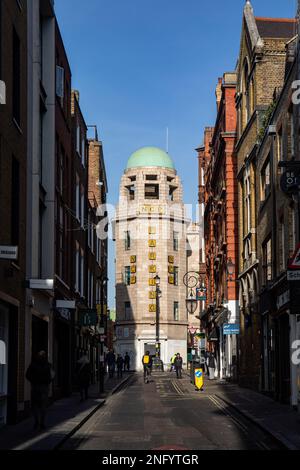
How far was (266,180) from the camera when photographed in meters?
34.1

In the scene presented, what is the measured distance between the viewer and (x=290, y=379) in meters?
28.2

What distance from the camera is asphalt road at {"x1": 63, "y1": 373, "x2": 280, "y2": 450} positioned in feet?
57.3

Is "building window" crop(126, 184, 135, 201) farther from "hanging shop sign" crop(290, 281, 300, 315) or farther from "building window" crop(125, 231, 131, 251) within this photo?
"hanging shop sign" crop(290, 281, 300, 315)

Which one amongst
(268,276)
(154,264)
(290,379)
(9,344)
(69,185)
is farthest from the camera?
(154,264)

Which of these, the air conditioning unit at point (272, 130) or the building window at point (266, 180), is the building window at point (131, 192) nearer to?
the building window at point (266, 180)

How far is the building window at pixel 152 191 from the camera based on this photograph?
111875 mm

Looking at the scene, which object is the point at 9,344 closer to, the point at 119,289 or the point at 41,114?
the point at 41,114

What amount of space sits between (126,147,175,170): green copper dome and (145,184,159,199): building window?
103 inches

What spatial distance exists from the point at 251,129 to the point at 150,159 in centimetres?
7372

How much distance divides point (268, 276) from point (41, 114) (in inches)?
419

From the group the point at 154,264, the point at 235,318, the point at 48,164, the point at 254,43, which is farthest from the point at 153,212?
the point at 48,164

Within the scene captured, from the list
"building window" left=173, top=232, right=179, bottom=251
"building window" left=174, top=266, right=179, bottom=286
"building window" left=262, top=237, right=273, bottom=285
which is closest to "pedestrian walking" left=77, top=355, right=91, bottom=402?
"building window" left=262, top=237, right=273, bottom=285
